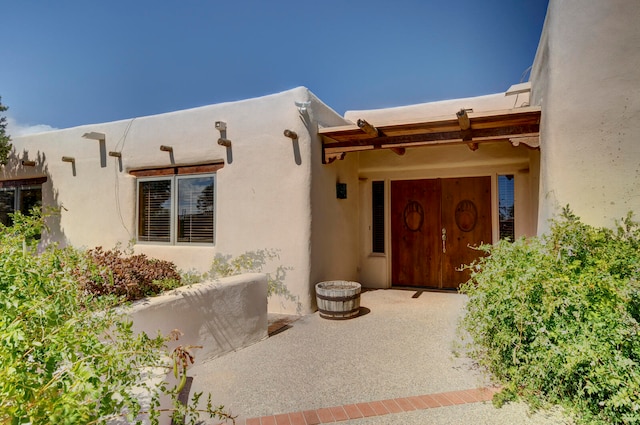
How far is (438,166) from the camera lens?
27.0ft

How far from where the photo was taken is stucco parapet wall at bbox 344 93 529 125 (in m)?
7.80

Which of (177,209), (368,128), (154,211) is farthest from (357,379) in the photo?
(154,211)

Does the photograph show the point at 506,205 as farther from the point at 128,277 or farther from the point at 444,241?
the point at 128,277

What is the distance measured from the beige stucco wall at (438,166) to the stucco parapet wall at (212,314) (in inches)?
161

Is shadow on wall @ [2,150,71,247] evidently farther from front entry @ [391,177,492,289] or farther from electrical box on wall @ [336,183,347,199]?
front entry @ [391,177,492,289]

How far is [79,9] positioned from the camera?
6.92 meters

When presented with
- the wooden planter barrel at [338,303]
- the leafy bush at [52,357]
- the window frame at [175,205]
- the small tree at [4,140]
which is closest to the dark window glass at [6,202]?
the small tree at [4,140]

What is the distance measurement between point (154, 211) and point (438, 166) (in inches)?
265

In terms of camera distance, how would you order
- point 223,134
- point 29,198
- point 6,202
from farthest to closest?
1. point 6,202
2. point 29,198
3. point 223,134

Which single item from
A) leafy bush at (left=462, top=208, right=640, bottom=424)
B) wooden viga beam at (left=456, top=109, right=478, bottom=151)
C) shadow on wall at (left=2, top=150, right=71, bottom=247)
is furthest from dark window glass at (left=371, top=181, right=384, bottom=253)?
shadow on wall at (left=2, top=150, right=71, bottom=247)

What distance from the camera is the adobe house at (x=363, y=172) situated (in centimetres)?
469

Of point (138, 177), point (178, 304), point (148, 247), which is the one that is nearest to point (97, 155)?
point (138, 177)

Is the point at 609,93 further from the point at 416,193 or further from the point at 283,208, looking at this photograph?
the point at 283,208

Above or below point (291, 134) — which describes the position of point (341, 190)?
below
